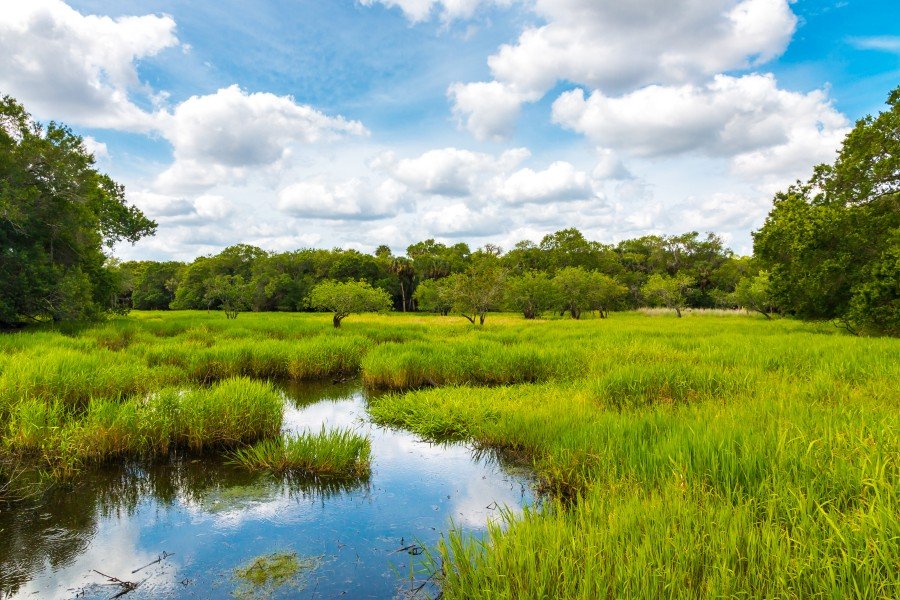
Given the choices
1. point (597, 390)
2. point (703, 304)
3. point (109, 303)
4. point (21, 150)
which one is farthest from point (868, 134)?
point (703, 304)

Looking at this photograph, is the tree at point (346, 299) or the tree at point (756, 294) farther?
the tree at point (756, 294)

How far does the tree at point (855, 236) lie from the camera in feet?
71.9

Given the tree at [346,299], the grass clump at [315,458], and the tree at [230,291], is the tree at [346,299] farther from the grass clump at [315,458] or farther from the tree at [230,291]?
the grass clump at [315,458]

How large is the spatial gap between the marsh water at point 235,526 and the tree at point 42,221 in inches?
707

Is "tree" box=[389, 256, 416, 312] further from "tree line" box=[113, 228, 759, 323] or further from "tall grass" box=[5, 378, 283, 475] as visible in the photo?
"tall grass" box=[5, 378, 283, 475]

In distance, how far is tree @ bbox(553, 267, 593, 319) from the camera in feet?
182

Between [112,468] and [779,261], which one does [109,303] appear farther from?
[779,261]

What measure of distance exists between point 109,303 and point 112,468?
26551 mm

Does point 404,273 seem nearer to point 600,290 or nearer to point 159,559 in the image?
point 600,290

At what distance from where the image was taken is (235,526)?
630 cm

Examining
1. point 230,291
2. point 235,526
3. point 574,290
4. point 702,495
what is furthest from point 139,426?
point 574,290

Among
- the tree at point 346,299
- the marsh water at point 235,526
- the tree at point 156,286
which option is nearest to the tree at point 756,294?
the tree at point 346,299

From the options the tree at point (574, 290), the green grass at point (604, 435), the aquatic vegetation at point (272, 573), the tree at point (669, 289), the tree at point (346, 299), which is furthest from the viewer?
the tree at point (669, 289)

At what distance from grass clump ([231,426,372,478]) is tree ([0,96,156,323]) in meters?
18.6
